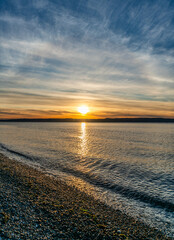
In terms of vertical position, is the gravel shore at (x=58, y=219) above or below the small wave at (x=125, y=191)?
above

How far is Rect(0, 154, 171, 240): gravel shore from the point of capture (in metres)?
7.06

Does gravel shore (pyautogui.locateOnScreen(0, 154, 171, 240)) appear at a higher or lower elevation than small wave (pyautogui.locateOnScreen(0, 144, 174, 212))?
higher

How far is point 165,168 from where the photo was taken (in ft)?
75.7

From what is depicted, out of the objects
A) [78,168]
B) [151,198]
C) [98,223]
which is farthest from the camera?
[78,168]

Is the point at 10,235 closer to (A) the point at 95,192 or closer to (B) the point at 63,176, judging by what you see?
(A) the point at 95,192

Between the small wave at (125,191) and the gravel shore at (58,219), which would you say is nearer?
the gravel shore at (58,219)

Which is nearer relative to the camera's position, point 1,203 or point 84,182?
point 1,203

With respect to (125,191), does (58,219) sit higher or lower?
higher

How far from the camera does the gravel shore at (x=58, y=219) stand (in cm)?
706

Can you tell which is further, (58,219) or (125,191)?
(125,191)

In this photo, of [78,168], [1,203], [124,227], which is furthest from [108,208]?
[78,168]

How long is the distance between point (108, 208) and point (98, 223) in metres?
3.11

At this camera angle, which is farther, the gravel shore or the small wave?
the small wave

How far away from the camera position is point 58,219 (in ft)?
27.2
